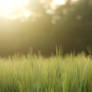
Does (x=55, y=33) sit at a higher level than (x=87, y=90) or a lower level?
higher

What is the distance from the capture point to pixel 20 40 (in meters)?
9.12

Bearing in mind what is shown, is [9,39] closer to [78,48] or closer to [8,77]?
[78,48]

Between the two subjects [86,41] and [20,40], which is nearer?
[86,41]

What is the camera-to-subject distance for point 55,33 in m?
9.46

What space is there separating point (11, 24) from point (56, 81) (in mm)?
9089

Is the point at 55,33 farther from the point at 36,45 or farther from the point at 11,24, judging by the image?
the point at 11,24

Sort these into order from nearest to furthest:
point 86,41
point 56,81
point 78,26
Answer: point 56,81 → point 86,41 → point 78,26

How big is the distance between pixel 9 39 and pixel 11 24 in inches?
39.8

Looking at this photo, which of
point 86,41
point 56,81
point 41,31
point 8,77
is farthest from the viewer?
point 41,31

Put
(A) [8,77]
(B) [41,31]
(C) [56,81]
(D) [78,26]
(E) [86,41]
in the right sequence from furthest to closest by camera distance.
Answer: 1. (B) [41,31]
2. (D) [78,26]
3. (E) [86,41]
4. (A) [8,77]
5. (C) [56,81]

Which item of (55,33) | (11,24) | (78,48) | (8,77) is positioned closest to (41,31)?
(55,33)

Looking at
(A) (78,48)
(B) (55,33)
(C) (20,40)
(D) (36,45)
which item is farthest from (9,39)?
(A) (78,48)

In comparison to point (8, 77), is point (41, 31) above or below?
above

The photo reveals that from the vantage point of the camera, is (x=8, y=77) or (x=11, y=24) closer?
(x=8, y=77)
